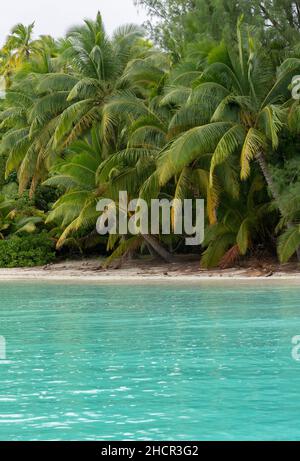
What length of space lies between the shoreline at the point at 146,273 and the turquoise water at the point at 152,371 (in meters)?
5.99

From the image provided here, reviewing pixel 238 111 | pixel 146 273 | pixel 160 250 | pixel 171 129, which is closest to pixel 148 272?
pixel 146 273

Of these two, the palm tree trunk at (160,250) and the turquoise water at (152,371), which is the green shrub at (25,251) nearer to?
the palm tree trunk at (160,250)

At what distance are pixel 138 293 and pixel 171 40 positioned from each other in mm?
11283

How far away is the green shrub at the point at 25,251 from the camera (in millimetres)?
30219

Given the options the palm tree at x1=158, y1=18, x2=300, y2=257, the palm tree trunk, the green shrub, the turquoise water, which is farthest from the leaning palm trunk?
the green shrub

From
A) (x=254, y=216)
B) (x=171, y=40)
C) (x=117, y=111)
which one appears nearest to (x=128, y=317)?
(x=254, y=216)

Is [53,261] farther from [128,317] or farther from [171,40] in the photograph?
[128,317]

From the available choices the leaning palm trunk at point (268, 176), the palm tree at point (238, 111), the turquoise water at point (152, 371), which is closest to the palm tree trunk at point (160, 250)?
the palm tree at point (238, 111)

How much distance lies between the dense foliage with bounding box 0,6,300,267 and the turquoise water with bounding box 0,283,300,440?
6.74 meters

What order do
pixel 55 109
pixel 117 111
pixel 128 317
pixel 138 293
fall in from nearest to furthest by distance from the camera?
pixel 128 317 → pixel 138 293 → pixel 117 111 → pixel 55 109

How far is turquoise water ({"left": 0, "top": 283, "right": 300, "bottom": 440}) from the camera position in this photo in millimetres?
6887

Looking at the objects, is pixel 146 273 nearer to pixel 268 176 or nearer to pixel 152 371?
pixel 268 176

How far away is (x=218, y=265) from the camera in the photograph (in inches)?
989
